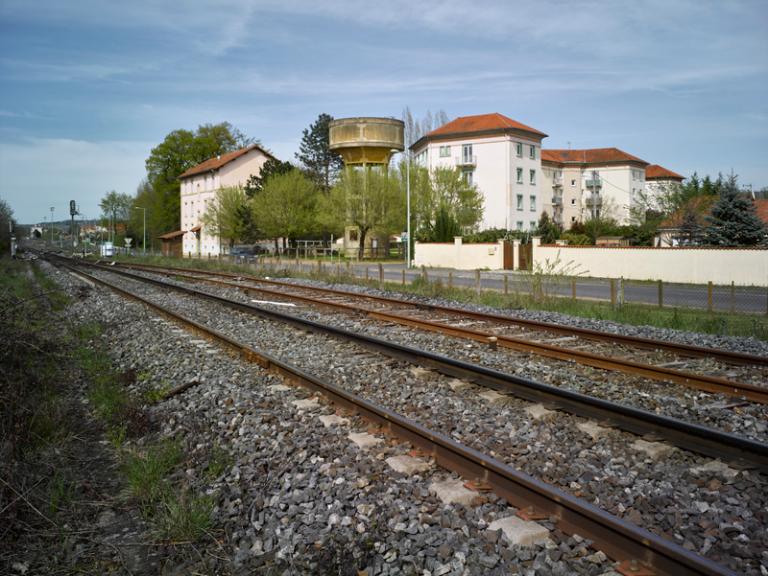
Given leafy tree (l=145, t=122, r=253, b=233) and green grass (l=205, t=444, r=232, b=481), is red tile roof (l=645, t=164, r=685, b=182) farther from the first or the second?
green grass (l=205, t=444, r=232, b=481)

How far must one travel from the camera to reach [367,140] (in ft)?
183

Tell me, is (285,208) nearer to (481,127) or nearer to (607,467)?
(481,127)

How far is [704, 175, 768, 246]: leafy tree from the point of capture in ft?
112

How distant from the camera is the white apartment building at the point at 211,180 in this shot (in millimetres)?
77312

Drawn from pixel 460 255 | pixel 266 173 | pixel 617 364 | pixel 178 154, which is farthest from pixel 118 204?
pixel 617 364

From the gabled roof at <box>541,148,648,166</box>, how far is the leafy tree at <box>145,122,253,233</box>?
43.8 m

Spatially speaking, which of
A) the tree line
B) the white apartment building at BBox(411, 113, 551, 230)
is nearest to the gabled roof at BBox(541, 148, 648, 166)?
the white apartment building at BBox(411, 113, 551, 230)

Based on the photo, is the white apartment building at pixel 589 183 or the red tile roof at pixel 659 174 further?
the red tile roof at pixel 659 174

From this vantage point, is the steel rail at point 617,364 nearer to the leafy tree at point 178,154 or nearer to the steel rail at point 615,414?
the steel rail at point 615,414

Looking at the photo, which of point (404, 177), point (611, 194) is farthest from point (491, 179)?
point (611, 194)

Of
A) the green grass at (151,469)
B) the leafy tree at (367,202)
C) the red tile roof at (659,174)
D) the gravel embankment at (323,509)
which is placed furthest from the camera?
the red tile roof at (659,174)

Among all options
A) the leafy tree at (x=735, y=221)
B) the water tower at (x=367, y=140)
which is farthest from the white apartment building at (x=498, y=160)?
the leafy tree at (x=735, y=221)

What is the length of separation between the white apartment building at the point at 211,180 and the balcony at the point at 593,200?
4427 cm

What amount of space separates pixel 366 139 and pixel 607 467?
52810 millimetres
